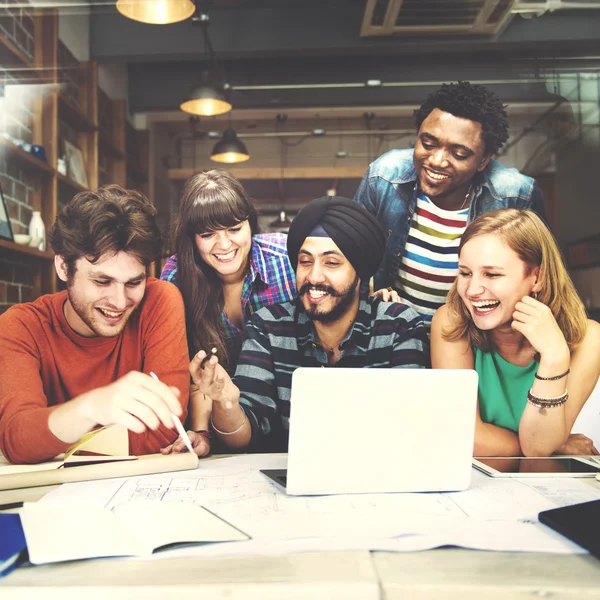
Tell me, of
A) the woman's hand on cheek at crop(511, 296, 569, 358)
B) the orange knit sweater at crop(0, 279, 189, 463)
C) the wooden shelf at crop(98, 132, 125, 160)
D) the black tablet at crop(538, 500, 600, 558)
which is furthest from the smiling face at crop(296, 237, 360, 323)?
the black tablet at crop(538, 500, 600, 558)

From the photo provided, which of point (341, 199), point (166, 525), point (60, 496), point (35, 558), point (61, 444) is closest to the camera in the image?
point (35, 558)

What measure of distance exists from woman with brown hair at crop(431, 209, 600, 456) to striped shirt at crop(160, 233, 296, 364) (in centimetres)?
61

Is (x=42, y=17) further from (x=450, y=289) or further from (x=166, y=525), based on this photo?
(x=166, y=525)

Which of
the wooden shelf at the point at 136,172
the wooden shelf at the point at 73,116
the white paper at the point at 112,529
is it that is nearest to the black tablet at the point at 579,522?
the white paper at the point at 112,529

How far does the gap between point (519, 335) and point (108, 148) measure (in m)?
2.00

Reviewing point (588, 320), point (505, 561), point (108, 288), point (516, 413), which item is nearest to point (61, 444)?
point (108, 288)

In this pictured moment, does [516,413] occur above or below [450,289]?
below

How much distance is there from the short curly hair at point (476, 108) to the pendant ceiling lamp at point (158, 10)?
111 centimetres

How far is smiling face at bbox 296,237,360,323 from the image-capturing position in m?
2.24

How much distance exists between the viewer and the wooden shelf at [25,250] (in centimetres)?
261

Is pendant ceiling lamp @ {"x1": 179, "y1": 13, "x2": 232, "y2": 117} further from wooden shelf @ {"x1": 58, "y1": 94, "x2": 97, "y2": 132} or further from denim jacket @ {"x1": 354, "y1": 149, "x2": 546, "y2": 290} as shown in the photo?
denim jacket @ {"x1": 354, "y1": 149, "x2": 546, "y2": 290}

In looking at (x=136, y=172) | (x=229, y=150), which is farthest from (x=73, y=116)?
(x=229, y=150)

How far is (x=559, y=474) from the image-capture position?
4.73 feet

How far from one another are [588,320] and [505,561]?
1.57 m
